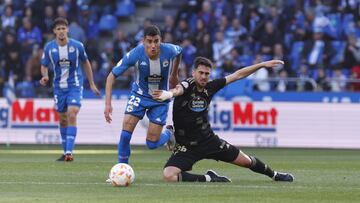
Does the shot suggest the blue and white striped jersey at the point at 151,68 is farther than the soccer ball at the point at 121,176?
Yes

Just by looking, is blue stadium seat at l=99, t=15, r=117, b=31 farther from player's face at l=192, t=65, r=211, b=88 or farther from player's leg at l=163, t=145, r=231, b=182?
player's face at l=192, t=65, r=211, b=88

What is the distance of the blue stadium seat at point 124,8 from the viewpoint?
32781 mm

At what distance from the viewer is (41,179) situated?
14.2 metres

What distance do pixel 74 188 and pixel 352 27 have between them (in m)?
18.0

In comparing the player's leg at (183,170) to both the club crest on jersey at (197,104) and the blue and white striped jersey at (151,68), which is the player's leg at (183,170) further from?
the blue and white striped jersey at (151,68)

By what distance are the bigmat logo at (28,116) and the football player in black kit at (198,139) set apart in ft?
40.7

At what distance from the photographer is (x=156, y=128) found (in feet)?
49.5

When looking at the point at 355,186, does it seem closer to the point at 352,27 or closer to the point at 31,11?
the point at 352,27

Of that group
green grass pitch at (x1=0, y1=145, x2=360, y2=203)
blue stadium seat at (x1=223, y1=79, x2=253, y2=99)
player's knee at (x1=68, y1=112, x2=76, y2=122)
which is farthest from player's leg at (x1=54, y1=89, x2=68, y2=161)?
blue stadium seat at (x1=223, y1=79, x2=253, y2=99)

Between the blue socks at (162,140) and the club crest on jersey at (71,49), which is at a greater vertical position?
the club crest on jersey at (71,49)

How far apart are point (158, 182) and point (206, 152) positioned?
837 millimetres

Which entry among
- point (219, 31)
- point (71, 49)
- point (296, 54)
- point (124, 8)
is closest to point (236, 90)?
point (296, 54)

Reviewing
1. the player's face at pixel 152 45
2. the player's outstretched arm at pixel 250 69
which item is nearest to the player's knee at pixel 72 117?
the player's face at pixel 152 45

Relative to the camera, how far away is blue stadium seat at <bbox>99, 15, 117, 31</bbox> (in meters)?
32.4
